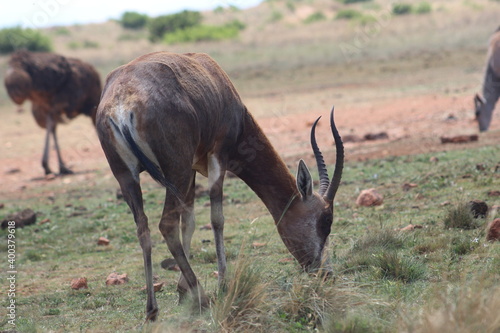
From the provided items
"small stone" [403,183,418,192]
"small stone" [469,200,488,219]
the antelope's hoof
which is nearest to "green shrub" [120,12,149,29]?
the antelope's hoof

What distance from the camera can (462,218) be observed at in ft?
23.1

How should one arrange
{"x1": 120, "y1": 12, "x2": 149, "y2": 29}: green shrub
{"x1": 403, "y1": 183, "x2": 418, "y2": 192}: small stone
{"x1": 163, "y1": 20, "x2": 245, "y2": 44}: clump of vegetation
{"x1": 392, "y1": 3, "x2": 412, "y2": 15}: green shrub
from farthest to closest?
{"x1": 120, "y1": 12, "x2": 149, "y2": 29}: green shrub, {"x1": 392, "y1": 3, "x2": 412, "y2": 15}: green shrub, {"x1": 163, "y1": 20, "x2": 245, "y2": 44}: clump of vegetation, {"x1": 403, "y1": 183, "x2": 418, "y2": 192}: small stone

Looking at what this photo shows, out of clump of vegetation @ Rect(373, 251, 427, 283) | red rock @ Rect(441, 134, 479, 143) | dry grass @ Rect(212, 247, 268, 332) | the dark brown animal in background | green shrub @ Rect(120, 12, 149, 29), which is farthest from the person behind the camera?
green shrub @ Rect(120, 12, 149, 29)

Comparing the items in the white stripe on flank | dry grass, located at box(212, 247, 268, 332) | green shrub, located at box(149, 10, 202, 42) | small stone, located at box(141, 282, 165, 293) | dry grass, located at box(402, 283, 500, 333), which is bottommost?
green shrub, located at box(149, 10, 202, 42)

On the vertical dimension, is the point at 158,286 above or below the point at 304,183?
below

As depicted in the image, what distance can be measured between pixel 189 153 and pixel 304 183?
1.29 m

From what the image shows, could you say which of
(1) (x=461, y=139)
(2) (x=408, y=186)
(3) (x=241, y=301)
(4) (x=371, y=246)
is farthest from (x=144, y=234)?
(1) (x=461, y=139)

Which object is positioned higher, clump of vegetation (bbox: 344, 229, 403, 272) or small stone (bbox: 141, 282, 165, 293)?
clump of vegetation (bbox: 344, 229, 403, 272)

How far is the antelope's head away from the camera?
20.7ft

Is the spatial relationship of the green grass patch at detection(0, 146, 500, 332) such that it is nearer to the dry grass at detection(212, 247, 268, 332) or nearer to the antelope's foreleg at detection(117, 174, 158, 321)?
the dry grass at detection(212, 247, 268, 332)

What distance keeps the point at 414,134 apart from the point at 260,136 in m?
8.22

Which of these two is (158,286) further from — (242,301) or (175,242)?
(242,301)

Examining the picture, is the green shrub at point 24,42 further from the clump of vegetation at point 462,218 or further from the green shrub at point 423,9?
the clump of vegetation at point 462,218

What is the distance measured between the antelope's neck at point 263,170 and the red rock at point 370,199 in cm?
221
